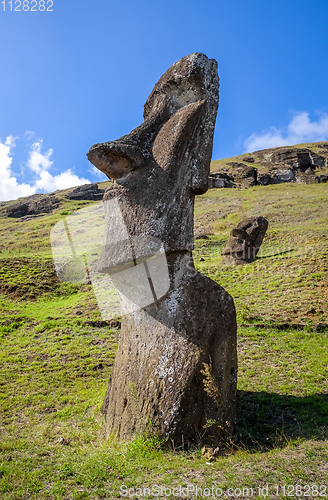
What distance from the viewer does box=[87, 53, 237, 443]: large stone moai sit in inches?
187

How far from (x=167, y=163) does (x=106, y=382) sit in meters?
5.13

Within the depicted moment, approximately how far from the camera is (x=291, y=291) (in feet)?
42.0

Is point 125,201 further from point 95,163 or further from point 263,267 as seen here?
point 263,267

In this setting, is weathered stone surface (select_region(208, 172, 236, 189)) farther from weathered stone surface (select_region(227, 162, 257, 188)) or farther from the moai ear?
the moai ear

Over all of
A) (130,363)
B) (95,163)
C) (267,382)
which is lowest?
(267,382)

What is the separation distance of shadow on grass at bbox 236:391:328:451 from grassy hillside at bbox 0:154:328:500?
2 cm

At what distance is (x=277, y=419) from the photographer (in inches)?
215

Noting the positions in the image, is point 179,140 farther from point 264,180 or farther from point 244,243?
point 264,180

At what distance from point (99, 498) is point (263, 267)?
14726mm

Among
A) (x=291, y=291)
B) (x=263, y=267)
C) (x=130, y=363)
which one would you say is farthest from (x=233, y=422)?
(x=263, y=267)

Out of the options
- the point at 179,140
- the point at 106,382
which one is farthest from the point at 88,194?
the point at 179,140

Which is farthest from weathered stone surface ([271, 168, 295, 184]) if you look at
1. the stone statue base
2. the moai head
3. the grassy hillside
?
the stone statue base

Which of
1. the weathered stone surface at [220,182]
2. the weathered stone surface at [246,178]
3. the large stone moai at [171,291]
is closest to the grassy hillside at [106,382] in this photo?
the large stone moai at [171,291]

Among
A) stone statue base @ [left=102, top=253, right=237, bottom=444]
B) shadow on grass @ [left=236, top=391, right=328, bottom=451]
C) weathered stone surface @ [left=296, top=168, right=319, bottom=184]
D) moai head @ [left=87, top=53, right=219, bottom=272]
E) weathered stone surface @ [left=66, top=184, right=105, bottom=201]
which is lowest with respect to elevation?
shadow on grass @ [left=236, top=391, right=328, bottom=451]
